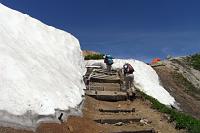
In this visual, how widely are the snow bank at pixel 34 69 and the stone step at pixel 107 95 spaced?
2.96ft

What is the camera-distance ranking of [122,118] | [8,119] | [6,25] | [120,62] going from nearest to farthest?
[8,119], [122,118], [6,25], [120,62]

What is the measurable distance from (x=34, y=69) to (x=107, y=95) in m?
6.72

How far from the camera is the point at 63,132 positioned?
17.6 meters

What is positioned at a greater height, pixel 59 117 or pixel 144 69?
pixel 144 69

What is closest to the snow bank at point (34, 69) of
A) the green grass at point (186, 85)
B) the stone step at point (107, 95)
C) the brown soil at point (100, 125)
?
the brown soil at point (100, 125)

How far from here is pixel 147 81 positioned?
33.7m

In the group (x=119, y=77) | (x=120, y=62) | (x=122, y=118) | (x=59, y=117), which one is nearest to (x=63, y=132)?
(x=59, y=117)

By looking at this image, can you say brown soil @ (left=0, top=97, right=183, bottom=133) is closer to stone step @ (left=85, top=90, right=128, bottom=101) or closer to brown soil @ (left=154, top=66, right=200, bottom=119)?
stone step @ (left=85, top=90, right=128, bottom=101)

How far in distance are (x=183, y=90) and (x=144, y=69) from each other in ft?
10.9

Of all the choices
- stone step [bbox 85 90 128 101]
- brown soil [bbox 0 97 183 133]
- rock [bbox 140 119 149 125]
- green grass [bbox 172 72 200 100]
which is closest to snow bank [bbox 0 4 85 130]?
brown soil [bbox 0 97 183 133]

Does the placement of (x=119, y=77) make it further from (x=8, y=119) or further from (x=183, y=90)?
(x=8, y=119)

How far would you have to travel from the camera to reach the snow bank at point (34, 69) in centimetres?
1694

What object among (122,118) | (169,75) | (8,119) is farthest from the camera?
(169,75)

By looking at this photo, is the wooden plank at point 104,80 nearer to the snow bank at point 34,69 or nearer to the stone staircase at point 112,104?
the stone staircase at point 112,104
